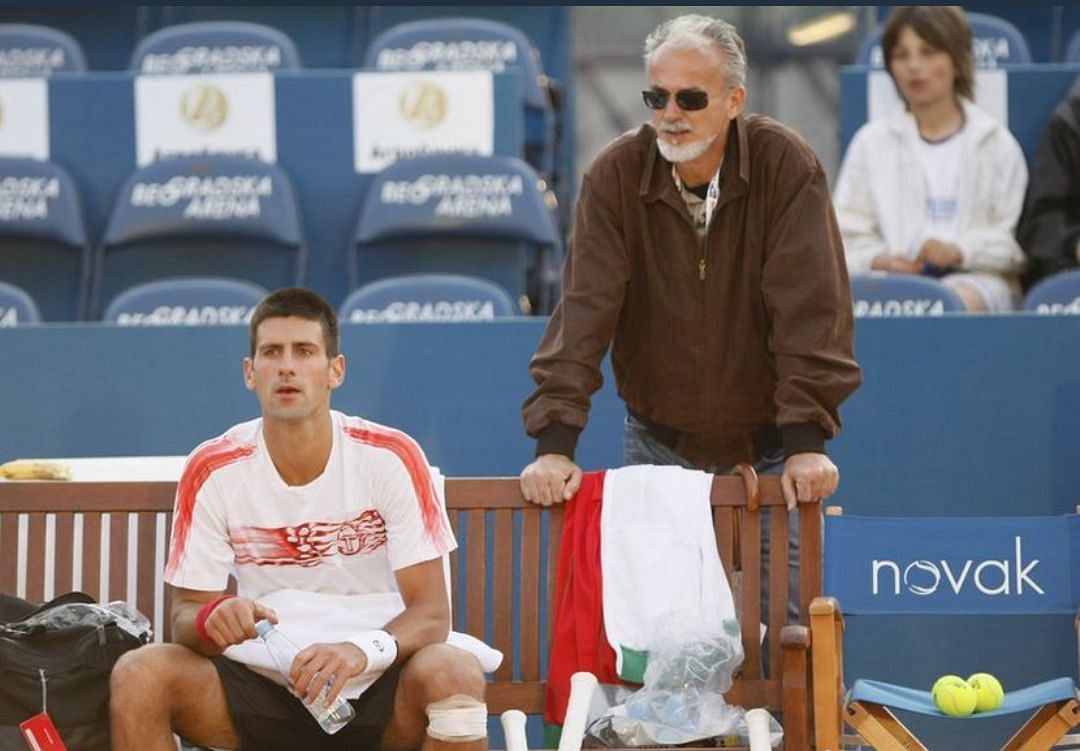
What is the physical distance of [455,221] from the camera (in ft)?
24.3

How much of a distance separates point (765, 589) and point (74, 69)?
201 inches

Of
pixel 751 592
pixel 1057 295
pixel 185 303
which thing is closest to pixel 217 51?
pixel 185 303

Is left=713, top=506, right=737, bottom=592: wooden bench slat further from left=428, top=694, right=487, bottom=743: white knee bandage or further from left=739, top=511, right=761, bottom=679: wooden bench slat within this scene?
left=428, top=694, right=487, bottom=743: white knee bandage

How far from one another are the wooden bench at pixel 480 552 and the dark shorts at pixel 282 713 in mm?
566

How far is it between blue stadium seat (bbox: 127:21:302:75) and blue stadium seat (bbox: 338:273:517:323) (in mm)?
2170

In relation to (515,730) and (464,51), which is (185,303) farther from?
(515,730)

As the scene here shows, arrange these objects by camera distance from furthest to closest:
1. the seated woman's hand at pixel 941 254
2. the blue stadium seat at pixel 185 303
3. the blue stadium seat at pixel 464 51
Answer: the blue stadium seat at pixel 464 51
the seated woman's hand at pixel 941 254
the blue stadium seat at pixel 185 303

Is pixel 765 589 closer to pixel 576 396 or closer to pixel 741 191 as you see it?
pixel 576 396

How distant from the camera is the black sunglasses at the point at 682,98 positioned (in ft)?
14.6

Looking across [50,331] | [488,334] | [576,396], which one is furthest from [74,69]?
[576,396]

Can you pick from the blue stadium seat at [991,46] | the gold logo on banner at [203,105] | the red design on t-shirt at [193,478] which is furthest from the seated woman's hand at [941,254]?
the red design on t-shirt at [193,478]

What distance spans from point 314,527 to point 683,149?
1206 mm

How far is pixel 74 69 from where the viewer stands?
866 centimetres

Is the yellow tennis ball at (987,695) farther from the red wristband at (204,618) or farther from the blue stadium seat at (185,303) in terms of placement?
the blue stadium seat at (185,303)
